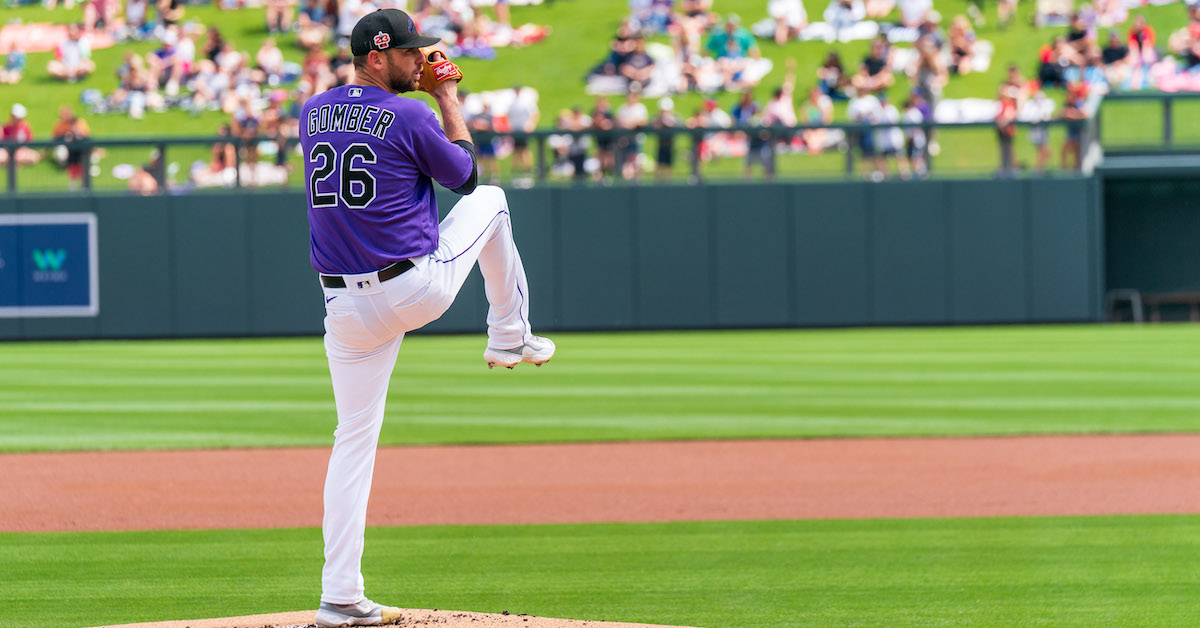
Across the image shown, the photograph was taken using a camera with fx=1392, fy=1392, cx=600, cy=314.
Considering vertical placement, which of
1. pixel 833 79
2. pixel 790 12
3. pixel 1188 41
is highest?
pixel 790 12

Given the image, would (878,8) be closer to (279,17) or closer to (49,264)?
(279,17)

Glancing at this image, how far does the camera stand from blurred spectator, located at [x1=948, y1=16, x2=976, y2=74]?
22953mm

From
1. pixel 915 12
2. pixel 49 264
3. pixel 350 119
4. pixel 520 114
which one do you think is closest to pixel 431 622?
pixel 350 119

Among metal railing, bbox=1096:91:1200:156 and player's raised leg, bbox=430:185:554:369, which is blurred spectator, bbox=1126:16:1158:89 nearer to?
metal railing, bbox=1096:91:1200:156

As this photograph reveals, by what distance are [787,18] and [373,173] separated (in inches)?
867

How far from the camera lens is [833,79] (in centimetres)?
2253

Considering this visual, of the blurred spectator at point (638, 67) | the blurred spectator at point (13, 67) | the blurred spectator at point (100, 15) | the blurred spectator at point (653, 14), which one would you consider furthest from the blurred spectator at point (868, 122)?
the blurred spectator at point (13, 67)

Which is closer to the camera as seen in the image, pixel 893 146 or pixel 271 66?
pixel 893 146

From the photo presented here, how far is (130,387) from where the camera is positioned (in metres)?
13.4

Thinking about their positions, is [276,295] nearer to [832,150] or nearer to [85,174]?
[85,174]

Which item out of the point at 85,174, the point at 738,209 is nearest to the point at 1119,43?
the point at 738,209

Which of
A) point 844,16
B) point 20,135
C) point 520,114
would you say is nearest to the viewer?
point 520,114

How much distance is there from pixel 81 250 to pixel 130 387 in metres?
7.53

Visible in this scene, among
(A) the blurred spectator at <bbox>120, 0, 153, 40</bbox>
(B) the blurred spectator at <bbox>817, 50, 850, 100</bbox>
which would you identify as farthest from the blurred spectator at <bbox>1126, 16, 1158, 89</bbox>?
(A) the blurred spectator at <bbox>120, 0, 153, 40</bbox>
